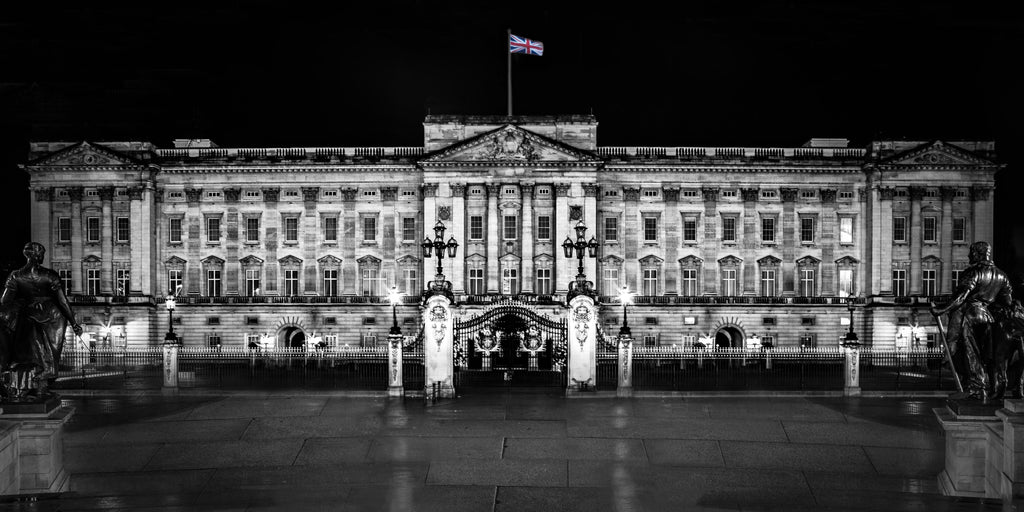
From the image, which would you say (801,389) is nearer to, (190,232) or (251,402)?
(251,402)

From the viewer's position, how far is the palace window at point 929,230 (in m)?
48.8

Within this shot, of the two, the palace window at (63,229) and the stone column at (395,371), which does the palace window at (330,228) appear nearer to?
the palace window at (63,229)

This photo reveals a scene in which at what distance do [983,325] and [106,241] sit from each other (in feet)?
164

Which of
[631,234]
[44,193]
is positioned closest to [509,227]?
[631,234]

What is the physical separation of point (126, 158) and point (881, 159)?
47721mm

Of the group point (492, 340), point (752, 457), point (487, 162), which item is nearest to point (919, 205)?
point (487, 162)

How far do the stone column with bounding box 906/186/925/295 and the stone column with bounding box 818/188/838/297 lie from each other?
4689 mm

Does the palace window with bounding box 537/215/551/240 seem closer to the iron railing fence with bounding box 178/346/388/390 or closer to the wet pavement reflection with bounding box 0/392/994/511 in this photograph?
the iron railing fence with bounding box 178/346/388/390

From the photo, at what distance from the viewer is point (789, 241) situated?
49.1 m

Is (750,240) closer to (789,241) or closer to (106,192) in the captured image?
(789,241)

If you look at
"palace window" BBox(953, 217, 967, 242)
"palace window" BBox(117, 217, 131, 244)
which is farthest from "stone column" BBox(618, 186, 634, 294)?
"palace window" BBox(117, 217, 131, 244)

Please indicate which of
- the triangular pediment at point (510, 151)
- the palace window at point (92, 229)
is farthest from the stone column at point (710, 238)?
the palace window at point (92, 229)

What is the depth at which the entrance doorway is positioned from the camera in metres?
49.2

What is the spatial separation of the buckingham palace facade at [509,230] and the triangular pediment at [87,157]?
0.10 m
